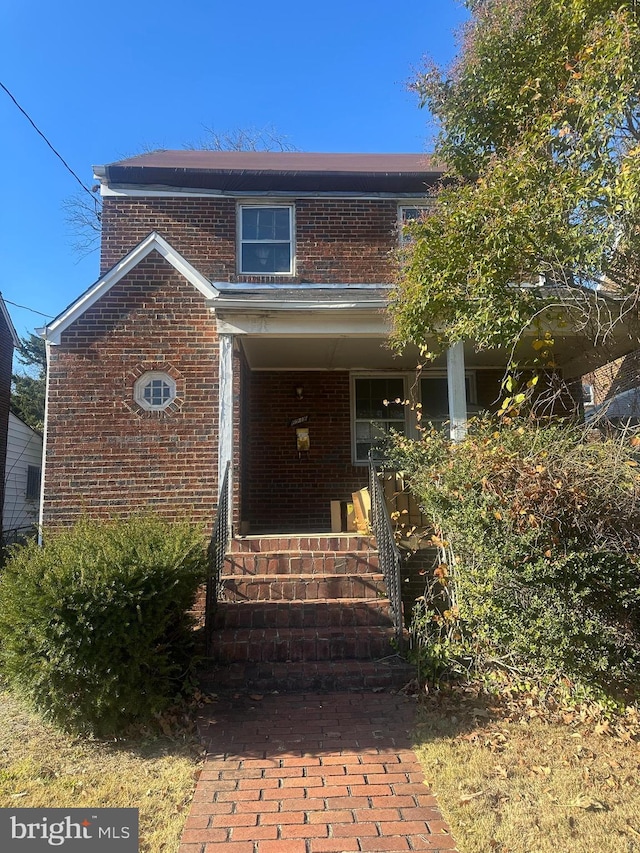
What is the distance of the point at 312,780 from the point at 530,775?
1.37 m

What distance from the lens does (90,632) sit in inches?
153

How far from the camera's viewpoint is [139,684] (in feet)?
13.4

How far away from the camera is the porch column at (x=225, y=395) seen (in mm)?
7094

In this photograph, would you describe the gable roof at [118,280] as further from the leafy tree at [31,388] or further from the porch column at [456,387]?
the leafy tree at [31,388]

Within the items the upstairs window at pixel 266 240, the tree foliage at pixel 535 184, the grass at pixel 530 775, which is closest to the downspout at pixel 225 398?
the tree foliage at pixel 535 184

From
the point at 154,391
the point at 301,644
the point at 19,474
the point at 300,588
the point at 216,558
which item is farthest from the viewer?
the point at 19,474

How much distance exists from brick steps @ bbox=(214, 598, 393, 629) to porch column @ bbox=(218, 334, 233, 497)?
216cm

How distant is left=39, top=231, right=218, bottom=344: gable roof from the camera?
287 inches

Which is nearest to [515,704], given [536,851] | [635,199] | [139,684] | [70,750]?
[536,851]

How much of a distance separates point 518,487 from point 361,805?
7.50 ft

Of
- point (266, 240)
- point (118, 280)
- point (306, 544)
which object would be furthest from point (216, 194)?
point (306, 544)

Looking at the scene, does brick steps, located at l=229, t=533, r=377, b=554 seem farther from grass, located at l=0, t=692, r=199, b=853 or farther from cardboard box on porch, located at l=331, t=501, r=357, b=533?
grass, located at l=0, t=692, r=199, b=853

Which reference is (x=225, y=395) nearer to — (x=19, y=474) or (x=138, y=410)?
(x=138, y=410)

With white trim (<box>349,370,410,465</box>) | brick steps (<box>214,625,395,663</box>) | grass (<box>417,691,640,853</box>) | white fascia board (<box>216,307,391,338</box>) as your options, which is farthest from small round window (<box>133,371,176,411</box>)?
grass (<box>417,691,640,853</box>)
